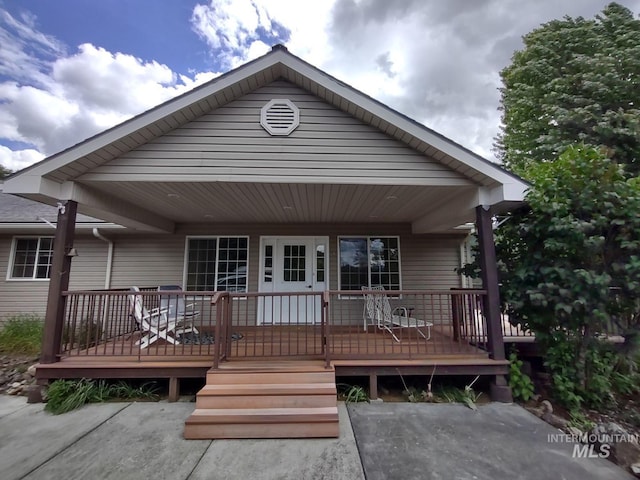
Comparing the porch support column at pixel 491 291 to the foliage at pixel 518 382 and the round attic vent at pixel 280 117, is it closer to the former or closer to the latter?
the foliage at pixel 518 382

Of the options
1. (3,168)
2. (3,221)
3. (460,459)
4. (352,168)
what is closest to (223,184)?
(352,168)

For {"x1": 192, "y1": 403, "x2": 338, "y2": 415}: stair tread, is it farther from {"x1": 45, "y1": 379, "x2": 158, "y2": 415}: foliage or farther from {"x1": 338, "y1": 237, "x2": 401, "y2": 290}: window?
{"x1": 338, "y1": 237, "x2": 401, "y2": 290}: window

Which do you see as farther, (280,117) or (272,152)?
(280,117)

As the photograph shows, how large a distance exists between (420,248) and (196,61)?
32.5 feet

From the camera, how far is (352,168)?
4.18 m

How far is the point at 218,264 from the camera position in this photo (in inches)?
273

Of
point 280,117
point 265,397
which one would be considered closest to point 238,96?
point 280,117

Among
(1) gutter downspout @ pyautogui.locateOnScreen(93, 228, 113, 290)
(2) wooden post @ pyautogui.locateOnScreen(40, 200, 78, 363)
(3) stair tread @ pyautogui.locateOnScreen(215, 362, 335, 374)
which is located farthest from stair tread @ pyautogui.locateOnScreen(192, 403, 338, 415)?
(1) gutter downspout @ pyautogui.locateOnScreen(93, 228, 113, 290)

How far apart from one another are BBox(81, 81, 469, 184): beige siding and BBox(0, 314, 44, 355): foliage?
14.3 feet

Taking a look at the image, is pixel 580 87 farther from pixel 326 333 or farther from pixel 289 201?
pixel 326 333

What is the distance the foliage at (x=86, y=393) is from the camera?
3621mm

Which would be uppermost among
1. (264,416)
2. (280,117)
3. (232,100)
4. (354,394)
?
(232,100)

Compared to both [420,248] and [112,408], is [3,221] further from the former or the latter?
[420,248]

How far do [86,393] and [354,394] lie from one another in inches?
143
